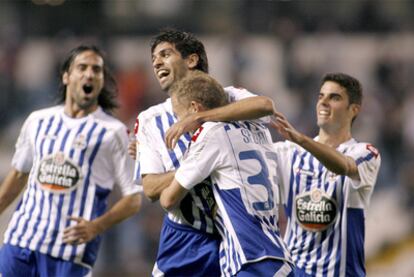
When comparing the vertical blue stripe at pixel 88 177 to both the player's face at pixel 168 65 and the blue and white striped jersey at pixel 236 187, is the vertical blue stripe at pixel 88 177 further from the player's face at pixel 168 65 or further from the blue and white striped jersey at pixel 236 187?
the blue and white striped jersey at pixel 236 187

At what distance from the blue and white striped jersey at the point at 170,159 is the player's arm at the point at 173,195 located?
9.1 inches

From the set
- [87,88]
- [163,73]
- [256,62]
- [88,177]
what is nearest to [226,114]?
[163,73]

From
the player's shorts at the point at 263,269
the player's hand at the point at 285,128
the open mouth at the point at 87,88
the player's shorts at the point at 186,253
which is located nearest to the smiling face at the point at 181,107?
the player's hand at the point at 285,128

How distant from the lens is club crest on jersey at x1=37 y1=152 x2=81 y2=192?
24.7 ft

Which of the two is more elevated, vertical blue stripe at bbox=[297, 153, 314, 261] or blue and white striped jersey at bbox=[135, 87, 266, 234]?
blue and white striped jersey at bbox=[135, 87, 266, 234]

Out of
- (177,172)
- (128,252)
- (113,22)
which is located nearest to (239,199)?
(177,172)

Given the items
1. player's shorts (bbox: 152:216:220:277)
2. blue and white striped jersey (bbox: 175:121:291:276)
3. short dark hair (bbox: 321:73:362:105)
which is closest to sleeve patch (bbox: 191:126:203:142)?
blue and white striped jersey (bbox: 175:121:291:276)

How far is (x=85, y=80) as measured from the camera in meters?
7.85

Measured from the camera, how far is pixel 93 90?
7.88m

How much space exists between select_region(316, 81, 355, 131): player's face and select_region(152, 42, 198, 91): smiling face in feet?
3.75

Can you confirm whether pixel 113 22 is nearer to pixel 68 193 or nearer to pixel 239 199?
pixel 68 193

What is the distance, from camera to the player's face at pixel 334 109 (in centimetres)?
729

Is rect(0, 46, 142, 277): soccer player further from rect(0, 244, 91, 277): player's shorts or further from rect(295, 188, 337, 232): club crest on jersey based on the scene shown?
rect(295, 188, 337, 232): club crest on jersey

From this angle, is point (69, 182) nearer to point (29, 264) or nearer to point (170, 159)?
point (29, 264)
